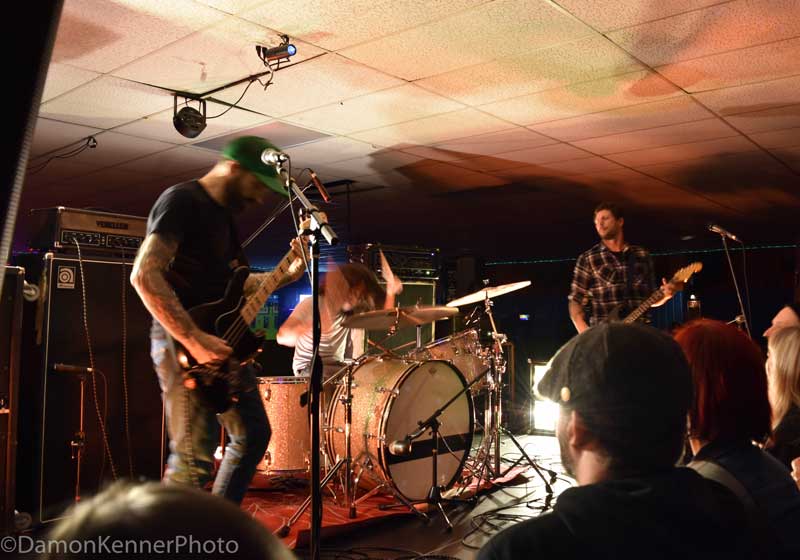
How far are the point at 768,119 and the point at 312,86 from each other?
10.9 feet

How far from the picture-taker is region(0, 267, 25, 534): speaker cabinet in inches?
141

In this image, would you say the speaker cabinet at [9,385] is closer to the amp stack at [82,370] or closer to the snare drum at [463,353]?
the amp stack at [82,370]

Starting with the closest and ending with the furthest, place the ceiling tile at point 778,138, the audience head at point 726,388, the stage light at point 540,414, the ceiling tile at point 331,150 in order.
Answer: the audience head at point 726,388 → the ceiling tile at point 778,138 → the ceiling tile at point 331,150 → the stage light at point 540,414

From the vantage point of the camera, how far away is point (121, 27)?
143 inches

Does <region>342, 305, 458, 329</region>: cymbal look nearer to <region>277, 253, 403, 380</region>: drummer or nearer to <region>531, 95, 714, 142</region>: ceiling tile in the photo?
<region>277, 253, 403, 380</region>: drummer

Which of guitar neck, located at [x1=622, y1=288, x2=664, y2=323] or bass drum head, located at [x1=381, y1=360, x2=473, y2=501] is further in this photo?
guitar neck, located at [x1=622, y1=288, x2=664, y2=323]

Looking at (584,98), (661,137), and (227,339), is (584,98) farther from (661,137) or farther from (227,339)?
(227,339)

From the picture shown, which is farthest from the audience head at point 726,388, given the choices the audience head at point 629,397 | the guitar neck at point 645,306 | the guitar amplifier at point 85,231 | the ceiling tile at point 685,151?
the ceiling tile at point 685,151

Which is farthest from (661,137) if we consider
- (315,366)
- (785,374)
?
(315,366)

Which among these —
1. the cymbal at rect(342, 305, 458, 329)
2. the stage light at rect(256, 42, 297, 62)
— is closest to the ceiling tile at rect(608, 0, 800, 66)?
the stage light at rect(256, 42, 297, 62)

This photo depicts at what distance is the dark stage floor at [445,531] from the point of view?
3.61 metres

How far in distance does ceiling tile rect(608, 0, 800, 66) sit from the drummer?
206cm

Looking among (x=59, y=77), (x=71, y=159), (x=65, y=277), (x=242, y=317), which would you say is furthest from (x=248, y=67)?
(x=71, y=159)

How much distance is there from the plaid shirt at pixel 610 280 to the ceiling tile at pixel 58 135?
4.00m
